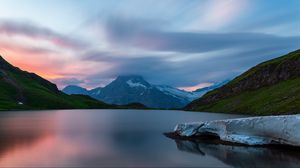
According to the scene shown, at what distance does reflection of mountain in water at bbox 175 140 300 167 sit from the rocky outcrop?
6.65 feet

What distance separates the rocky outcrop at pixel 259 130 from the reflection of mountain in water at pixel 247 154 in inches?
79.8

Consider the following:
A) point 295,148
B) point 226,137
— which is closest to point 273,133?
point 295,148

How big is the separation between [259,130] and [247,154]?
365 inches

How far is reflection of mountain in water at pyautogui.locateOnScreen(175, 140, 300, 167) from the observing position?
130 ft

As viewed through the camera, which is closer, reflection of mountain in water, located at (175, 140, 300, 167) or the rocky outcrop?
reflection of mountain in water, located at (175, 140, 300, 167)

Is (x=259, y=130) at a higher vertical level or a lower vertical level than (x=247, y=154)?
higher

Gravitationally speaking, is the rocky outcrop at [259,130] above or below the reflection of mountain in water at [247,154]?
above

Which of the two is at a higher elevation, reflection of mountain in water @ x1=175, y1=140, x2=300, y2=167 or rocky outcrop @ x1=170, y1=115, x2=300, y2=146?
rocky outcrop @ x1=170, y1=115, x2=300, y2=146

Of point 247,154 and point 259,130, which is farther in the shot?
point 259,130

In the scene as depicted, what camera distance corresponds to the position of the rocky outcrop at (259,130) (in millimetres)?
50375

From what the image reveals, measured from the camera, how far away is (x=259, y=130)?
54188 mm

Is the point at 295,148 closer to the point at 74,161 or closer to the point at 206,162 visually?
the point at 206,162

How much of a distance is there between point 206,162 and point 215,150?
34.7 ft

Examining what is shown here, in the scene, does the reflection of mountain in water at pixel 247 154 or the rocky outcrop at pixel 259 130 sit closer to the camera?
the reflection of mountain in water at pixel 247 154
